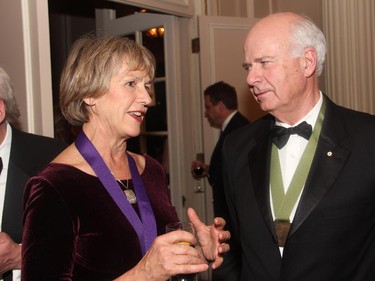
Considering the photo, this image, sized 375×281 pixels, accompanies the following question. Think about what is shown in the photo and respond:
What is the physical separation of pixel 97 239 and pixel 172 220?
386 mm

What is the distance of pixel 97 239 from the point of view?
1595mm

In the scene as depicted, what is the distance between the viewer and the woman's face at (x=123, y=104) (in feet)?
5.71

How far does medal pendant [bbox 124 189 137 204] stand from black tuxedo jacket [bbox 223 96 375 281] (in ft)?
1.58

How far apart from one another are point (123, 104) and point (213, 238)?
61 cm

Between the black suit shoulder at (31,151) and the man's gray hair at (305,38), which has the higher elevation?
the man's gray hair at (305,38)

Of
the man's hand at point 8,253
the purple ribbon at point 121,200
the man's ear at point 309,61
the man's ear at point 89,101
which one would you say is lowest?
the man's hand at point 8,253

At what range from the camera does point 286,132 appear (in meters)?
1.95

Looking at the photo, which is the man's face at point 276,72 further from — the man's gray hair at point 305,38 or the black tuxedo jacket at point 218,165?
the black tuxedo jacket at point 218,165

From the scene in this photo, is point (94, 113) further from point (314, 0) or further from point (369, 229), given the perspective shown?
point (314, 0)

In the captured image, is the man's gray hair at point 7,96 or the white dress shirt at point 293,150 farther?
the man's gray hair at point 7,96

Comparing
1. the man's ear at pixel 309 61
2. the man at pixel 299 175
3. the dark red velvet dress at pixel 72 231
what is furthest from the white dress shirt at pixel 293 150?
the dark red velvet dress at pixel 72 231

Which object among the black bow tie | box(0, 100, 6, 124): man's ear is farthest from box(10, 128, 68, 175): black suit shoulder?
the black bow tie

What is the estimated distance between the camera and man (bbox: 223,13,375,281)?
5.70 ft

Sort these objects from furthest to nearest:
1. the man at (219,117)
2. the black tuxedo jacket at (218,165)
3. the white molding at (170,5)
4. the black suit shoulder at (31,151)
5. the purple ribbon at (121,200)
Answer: the man at (219,117) < the black tuxedo jacket at (218,165) < the white molding at (170,5) < the black suit shoulder at (31,151) < the purple ribbon at (121,200)
